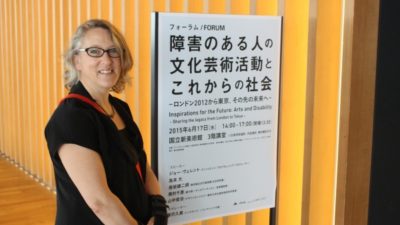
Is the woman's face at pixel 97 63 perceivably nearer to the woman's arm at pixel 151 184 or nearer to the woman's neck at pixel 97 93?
the woman's neck at pixel 97 93

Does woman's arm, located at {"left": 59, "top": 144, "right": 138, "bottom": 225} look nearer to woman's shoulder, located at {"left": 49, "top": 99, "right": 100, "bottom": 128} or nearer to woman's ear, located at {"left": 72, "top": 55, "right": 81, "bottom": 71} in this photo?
woman's shoulder, located at {"left": 49, "top": 99, "right": 100, "bottom": 128}

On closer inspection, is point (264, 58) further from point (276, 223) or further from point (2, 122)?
point (2, 122)

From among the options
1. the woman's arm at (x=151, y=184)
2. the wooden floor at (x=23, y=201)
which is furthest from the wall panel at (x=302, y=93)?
the wooden floor at (x=23, y=201)

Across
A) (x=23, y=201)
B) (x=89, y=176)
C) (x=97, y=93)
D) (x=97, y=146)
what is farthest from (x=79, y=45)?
(x=23, y=201)

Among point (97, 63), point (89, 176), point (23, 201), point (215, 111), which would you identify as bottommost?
point (23, 201)

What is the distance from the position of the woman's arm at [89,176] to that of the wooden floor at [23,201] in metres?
2.66

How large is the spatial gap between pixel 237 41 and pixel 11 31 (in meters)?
4.35

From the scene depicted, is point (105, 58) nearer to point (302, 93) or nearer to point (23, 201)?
point (302, 93)

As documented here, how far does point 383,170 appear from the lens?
227cm

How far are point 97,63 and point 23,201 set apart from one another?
3.23 meters

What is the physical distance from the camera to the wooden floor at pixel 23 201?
Answer: 4164 mm

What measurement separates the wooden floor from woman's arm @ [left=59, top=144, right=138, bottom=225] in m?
2.66

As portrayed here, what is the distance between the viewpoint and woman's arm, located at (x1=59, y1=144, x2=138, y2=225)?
1.65 m

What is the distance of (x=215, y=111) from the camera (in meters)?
2.08
